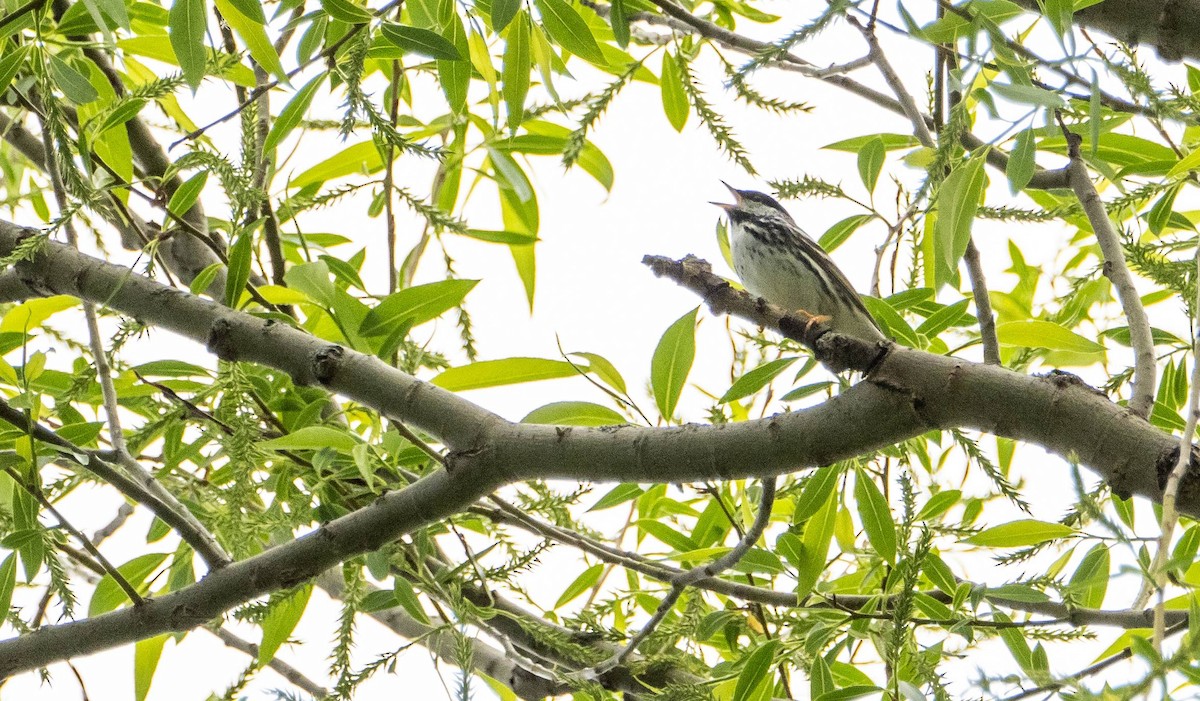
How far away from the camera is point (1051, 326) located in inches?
59.8

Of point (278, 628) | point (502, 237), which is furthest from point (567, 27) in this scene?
point (278, 628)

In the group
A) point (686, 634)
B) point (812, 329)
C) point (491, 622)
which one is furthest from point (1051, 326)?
point (491, 622)

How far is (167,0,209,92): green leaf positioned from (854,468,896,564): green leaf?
1.07 m

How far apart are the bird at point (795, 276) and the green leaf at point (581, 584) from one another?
945 millimetres

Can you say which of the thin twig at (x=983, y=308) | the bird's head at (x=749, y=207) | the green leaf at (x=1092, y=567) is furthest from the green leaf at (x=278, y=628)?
the bird's head at (x=749, y=207)

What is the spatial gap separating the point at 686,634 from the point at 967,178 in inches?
32.1

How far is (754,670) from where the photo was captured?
Answer: 158cm

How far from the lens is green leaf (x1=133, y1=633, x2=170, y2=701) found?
192 centimetres

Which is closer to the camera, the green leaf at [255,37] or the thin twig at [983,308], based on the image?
the thin twig at [983,308]

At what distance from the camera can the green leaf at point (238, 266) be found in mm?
1562

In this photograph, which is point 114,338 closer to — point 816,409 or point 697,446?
point 697,446

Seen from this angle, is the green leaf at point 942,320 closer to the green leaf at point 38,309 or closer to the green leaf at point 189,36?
the green leaf at point 189,36

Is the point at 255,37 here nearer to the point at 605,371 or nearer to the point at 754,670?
the point at 605,371

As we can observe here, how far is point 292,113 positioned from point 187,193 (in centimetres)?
19
